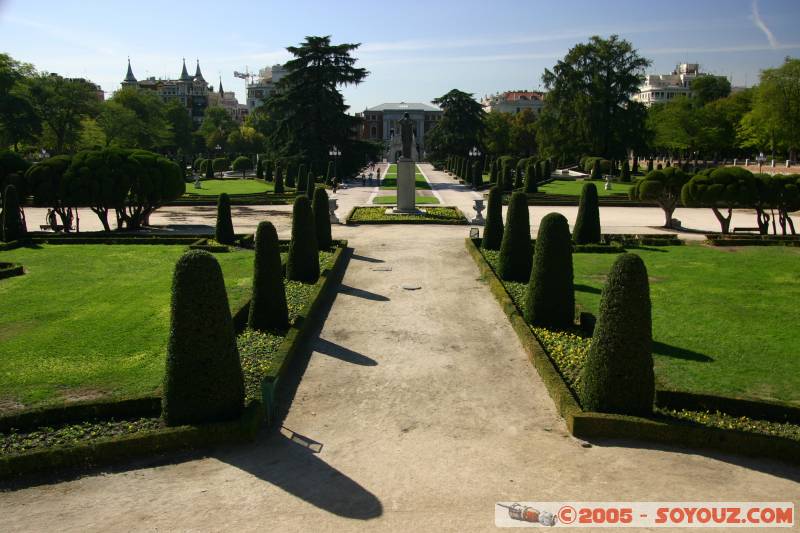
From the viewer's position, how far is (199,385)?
27.3 ft

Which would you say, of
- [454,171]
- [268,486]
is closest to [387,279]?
[268,486]

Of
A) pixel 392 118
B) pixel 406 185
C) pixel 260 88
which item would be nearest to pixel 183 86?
pixel 260 88

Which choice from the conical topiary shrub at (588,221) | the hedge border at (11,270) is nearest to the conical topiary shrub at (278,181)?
the hedge border at (11,270)

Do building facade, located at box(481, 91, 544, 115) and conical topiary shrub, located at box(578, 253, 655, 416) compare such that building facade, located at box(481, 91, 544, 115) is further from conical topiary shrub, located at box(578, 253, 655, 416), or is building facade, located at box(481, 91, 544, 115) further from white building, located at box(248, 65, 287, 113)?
conical topiary shrub, located at box(578, 253, 655, 416)

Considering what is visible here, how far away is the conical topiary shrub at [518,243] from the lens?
16.7 m

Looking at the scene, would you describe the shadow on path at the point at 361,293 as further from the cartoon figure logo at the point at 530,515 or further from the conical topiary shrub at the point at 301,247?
the cartoon figure logo at the point at 530,515

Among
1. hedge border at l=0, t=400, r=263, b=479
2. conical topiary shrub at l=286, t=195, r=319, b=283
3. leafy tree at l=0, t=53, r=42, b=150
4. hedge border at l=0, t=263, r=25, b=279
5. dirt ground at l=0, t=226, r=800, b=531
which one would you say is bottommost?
dirt ground at l=0, t=226, r=800, b=531

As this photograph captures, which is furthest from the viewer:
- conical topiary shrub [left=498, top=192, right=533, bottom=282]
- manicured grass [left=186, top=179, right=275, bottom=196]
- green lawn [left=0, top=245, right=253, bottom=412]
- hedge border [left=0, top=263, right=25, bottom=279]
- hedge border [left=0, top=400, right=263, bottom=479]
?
manicured grass [left=186, top=179, right=275, bottom=196]

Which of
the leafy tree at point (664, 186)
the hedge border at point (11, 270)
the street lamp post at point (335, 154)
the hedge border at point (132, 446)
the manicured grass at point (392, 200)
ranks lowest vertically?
the hedge border at point (132, 446)

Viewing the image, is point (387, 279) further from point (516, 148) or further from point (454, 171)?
point (516, 148)

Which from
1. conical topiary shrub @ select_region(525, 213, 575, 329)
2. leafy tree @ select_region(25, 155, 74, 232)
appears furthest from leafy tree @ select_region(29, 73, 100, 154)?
conical topiary shrub @ select_region(525, 213, 575, 329)

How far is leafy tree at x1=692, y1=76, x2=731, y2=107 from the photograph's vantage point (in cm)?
9269

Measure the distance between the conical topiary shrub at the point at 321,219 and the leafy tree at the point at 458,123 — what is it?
186ft

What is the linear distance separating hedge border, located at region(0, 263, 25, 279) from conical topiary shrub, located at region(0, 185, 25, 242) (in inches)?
227
